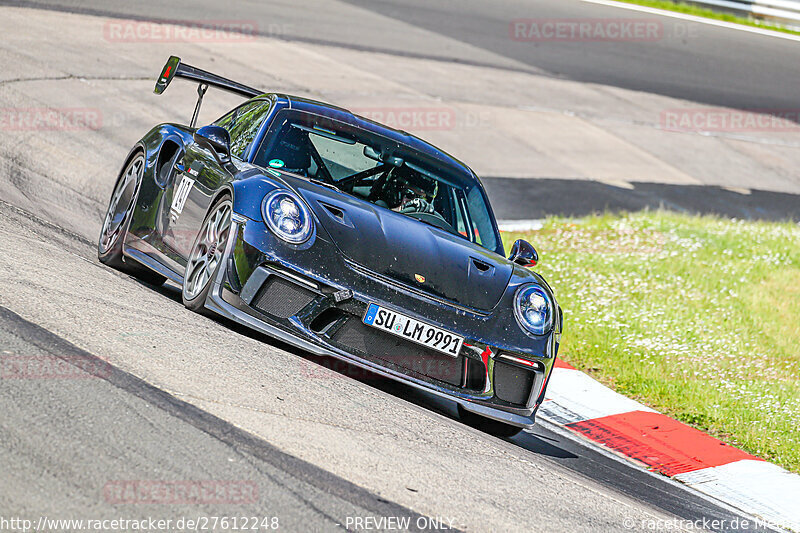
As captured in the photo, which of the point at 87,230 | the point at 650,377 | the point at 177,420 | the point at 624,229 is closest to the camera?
the point at 177,420

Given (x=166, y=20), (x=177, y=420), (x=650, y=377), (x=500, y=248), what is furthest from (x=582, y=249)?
(x=166, y=20)

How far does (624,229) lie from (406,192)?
5.52 metres

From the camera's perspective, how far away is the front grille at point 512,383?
5.25m

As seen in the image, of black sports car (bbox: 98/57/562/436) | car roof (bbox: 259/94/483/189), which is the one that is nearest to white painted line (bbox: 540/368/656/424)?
black sports car (bbox: 98/57/562/436)

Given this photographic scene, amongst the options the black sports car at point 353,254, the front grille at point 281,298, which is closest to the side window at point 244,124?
the black sports car at point 353,254

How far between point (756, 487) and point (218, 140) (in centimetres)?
340

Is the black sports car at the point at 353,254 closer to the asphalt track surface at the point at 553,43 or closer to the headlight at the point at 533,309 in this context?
the headlight at the point at 533,309

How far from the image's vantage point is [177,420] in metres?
3.73

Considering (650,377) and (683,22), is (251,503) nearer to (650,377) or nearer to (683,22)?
(650,377)

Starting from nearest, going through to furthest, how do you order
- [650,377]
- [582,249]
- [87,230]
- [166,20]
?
Answer: [650,377]
[87,230]
[582,249]
[166,20]
